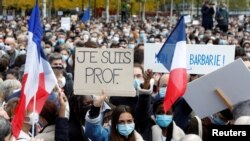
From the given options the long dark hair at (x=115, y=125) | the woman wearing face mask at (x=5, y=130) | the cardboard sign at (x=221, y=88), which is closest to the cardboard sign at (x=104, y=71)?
the long dark hair at (x=115, y=125)

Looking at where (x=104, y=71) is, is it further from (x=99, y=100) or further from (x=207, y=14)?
(x=207, y=14)

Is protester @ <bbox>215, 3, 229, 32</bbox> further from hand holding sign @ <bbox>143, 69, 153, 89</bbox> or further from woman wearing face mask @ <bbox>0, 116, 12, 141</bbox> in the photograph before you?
woman wearing face mask @ <bbox>0, 116, 12, 141</bbox>

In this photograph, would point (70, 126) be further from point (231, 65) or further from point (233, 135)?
point (233, 135)

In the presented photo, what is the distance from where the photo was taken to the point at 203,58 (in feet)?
36.8

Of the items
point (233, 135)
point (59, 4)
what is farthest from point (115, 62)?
point (59, 4)

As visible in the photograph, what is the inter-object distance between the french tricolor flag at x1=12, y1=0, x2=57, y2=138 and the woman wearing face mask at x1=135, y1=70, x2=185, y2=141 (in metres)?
0.95

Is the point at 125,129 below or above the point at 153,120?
above

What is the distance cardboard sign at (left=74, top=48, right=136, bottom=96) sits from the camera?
7.49 meters

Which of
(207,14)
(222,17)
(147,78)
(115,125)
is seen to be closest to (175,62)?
(147,78)

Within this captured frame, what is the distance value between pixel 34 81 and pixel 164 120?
4.04 ft

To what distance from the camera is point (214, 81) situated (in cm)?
727

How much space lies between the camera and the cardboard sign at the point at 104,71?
749 cm

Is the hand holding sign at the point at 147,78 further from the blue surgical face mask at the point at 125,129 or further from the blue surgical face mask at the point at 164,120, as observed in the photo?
the blue surgical face mask at the point at 125,129

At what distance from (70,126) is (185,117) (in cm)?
150
